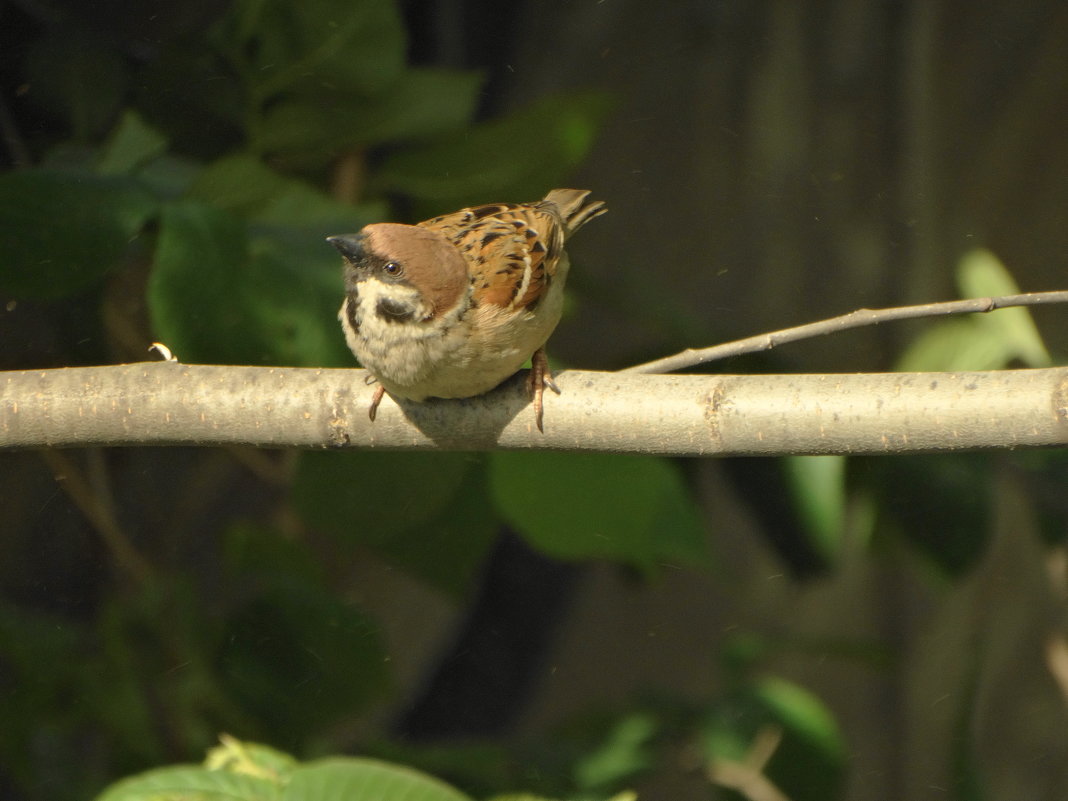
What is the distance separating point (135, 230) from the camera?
1.72 meters

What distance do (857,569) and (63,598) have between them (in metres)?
1.99

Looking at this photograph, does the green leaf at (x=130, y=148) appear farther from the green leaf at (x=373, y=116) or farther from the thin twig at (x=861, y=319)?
the thin twig at (x=861, y=319)

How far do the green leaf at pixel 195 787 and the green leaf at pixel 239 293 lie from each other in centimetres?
63

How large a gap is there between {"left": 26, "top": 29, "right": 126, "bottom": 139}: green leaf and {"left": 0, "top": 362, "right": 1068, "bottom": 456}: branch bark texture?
1.13 meters

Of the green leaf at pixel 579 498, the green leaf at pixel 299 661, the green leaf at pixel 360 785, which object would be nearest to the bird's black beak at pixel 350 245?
the green leaf at pixel 579 498

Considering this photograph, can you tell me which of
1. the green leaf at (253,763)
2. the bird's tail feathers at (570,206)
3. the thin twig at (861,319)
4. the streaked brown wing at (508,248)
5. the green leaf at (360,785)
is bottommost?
the green leaf at (253,763)

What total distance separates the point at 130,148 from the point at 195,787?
1200 millimetres

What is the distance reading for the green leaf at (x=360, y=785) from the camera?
1.29m

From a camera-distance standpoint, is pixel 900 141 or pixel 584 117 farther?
pixel 900 141

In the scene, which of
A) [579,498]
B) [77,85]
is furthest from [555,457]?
[77,85]

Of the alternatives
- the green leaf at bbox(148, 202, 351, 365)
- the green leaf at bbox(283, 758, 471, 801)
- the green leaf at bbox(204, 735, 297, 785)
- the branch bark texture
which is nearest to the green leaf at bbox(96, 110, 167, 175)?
the green leaf at bbox(148, 202, 351, 365)

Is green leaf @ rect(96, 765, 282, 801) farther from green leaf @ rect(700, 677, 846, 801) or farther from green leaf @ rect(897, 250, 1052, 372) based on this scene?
green leaf @ rect(897, 250, 1052, 372)

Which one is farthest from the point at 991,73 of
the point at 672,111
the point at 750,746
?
the point at 750,746

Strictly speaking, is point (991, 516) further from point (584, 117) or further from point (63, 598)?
point (63, 598)
